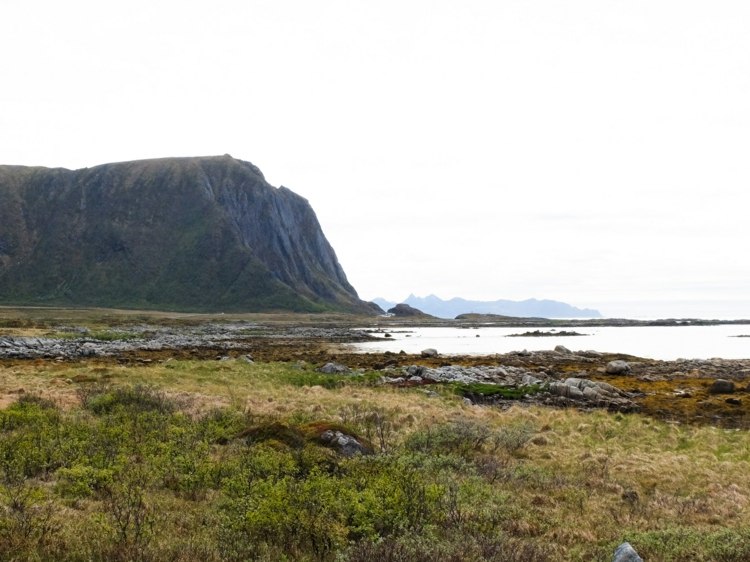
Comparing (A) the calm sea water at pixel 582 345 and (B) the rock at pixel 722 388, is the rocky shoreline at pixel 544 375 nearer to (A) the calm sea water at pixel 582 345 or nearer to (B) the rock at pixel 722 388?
(B) the rock at pixel 722 388

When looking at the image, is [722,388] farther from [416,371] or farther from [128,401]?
[128,401]

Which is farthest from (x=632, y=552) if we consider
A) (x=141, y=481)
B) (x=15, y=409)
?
(x=15, y=409)

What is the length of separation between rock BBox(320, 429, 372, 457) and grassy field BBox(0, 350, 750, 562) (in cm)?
24

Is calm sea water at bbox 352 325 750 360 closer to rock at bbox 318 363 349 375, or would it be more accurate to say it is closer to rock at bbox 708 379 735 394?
rock at bbox 318 363 349 375

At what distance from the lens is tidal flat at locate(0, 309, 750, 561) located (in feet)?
25.2

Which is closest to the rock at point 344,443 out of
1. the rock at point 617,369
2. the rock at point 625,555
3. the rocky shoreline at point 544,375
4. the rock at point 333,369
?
the rock at point 625,555

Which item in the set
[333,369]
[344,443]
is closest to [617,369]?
[333,369]

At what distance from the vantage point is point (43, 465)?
11031mm

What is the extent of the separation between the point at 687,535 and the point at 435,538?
4320 mm

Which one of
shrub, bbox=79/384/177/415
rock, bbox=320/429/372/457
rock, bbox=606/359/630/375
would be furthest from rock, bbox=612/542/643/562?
rock, bbox=606/359/630/375

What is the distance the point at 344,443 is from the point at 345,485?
3793 mm

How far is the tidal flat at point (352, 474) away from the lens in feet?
25.2

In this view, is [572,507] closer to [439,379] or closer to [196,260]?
[439,379]

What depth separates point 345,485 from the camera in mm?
9570
